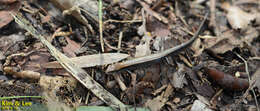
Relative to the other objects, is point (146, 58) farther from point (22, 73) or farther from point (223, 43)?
point (22, 73)

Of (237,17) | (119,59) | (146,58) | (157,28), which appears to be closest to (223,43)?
(237,17)

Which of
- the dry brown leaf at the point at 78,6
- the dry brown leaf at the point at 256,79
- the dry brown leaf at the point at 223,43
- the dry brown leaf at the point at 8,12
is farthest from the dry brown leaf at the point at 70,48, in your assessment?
the dry brown leaf at the point at 256,79

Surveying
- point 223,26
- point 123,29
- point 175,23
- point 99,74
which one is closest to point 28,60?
point 99,74

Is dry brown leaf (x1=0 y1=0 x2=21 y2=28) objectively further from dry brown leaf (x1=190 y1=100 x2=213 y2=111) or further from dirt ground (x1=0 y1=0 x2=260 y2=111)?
dry brown leaf (x1=190 y1=100 x2=213 y2=111)

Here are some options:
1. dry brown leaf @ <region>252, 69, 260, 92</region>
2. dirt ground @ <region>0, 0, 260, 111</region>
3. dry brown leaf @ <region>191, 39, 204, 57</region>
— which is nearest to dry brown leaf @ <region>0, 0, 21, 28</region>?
dirt ground @ <region>0, 0, 260, 111</region>

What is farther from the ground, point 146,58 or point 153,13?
point 153,13

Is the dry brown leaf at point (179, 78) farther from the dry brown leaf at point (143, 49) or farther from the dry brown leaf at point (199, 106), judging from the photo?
the dry brown leaf at point (143, 49)
